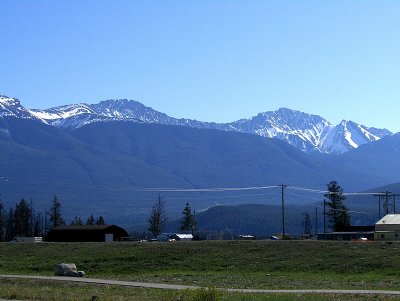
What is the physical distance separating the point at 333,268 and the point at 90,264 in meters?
21.7

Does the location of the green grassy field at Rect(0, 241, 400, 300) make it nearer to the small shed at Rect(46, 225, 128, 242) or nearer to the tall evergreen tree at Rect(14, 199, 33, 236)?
the small shed at Rect(46, 225, 128, 242)

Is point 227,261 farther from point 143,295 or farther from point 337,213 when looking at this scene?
point 337,213

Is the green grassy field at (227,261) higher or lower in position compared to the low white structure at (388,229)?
lower

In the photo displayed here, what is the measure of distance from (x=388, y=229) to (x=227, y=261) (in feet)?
141

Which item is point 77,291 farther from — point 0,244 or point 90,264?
point 0,244

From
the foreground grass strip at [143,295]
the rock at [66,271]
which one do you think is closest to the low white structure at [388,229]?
the rock at [66,271]

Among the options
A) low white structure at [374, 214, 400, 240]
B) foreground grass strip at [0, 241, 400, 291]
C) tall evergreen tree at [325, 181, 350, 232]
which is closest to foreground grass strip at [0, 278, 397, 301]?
foreground grass strip at [0, 241, 400, 291]

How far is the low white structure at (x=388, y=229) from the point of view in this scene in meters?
97.0

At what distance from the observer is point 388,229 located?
107 metres

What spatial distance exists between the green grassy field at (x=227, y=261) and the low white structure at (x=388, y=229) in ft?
76.2

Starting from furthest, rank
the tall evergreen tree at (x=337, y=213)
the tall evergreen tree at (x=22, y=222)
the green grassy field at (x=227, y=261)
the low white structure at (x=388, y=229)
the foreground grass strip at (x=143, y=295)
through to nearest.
Result: the tall evergreen tree at (x=22, y=222) < the tall evergreen tree at (x=337, y=213) < the low white structure at (x=388, y=229) < the green grassy field at (x=227, y=261) < the foreground grass strip at (x=143, y=295)

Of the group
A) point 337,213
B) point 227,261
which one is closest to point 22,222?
point 337,213

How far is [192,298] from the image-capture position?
33.9 metres

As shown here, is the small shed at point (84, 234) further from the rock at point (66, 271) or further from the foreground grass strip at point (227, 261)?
the rock at point (66, 271)
